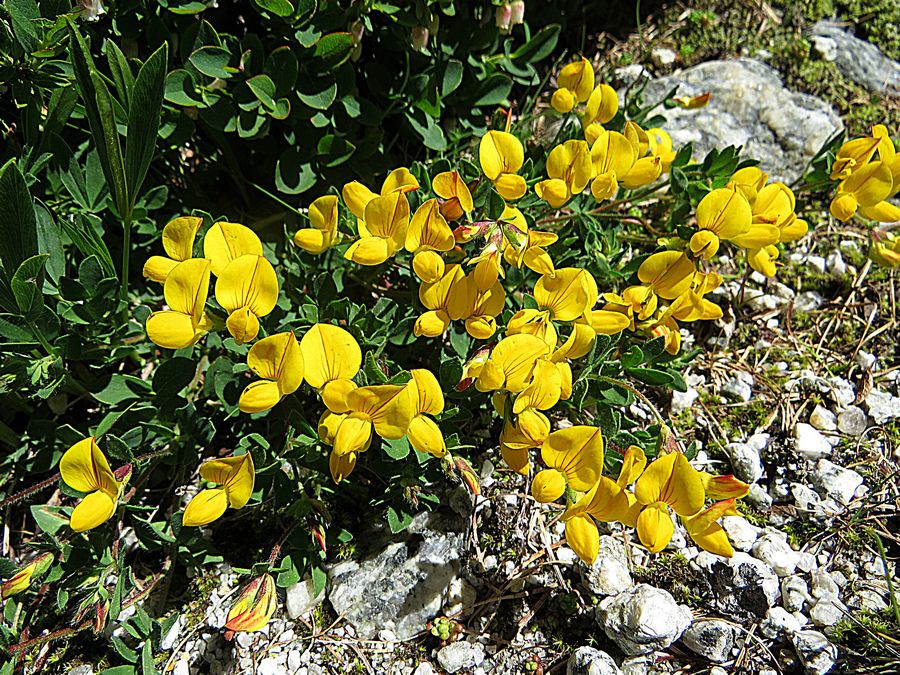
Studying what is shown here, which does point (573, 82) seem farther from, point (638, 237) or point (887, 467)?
point (887, 467)

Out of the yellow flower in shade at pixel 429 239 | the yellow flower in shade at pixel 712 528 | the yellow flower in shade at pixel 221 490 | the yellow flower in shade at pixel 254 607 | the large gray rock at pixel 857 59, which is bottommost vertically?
the yellow flower in shade at pixel 254 607

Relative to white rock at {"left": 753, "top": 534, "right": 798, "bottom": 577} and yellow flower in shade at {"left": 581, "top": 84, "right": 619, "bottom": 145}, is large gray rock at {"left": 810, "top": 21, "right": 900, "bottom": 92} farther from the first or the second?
white rock at {"left": 753, "top": 534, "right": 798, "bottom": 577}

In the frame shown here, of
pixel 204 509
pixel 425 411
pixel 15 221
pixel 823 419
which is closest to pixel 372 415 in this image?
pixel 425 411

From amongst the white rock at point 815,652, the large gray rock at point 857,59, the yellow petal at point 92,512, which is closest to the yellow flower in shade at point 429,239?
the yellow petal at point 92,512

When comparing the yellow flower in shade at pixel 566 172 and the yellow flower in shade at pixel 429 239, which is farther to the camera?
the yellow flower in shade at pixel 566 172

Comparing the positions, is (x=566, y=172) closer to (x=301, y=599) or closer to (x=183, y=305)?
(x=183, y=305)

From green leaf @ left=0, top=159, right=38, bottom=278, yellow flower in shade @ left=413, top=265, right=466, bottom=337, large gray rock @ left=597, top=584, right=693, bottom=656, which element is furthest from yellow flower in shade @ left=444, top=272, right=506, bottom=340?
green leaf @ left=0, top=159, right=38, bottom=278

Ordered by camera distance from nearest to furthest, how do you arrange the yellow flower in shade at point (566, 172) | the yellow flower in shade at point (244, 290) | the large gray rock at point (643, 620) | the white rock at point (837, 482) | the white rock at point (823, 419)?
the yellow flower in shade at point (244, 290), the large gray rock at point (643, 620), the yellow flower in shade at point (566, 172), the white rock at point (837, 482), the white rock at point (823, 419)

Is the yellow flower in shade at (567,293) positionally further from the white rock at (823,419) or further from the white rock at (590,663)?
the white rock at (823,419)
